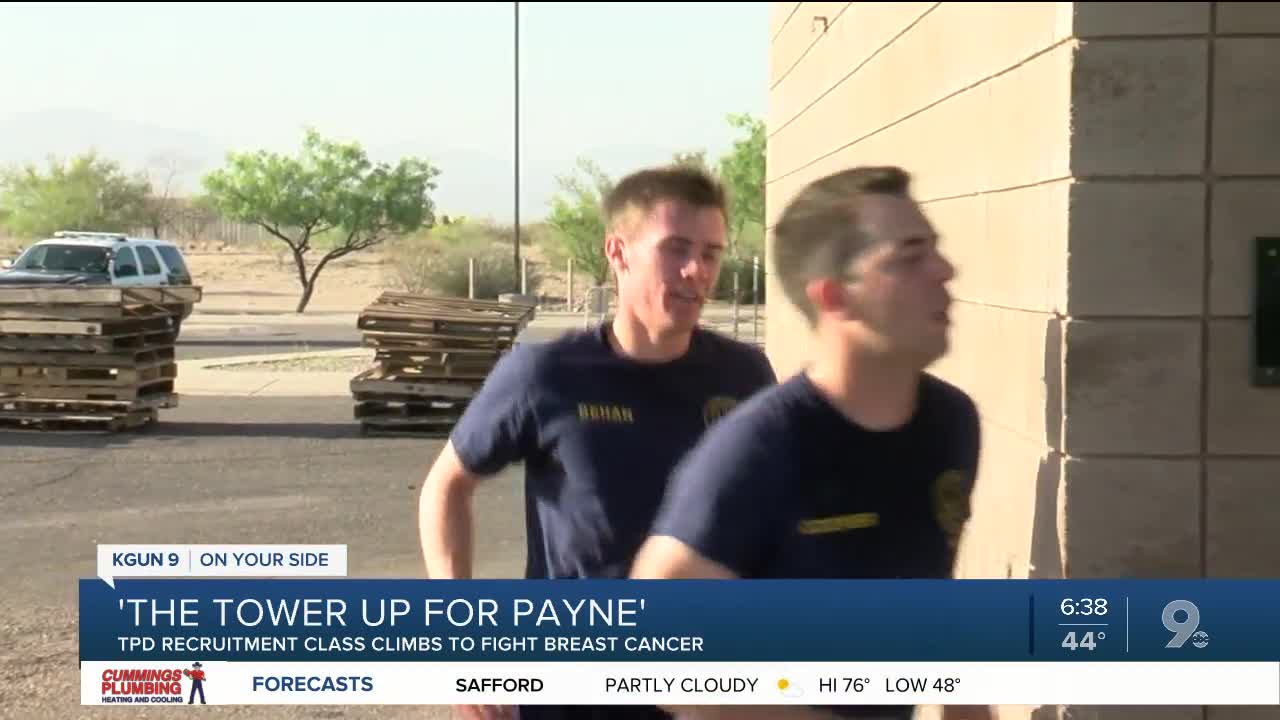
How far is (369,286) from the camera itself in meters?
55.4

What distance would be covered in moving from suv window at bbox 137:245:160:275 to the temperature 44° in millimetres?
22021

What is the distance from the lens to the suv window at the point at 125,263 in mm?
22953

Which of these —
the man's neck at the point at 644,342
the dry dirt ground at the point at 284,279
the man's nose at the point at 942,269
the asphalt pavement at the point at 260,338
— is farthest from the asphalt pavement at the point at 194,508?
the dry dirt ground at the point at 284,279

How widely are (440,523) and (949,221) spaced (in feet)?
5.05

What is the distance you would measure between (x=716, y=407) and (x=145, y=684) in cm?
132

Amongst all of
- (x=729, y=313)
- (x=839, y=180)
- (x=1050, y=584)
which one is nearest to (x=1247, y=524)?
(x=1050, y=584)

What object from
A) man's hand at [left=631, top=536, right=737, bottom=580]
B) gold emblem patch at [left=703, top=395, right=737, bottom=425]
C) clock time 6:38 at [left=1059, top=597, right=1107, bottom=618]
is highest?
gold emblem patch at [left=703, top=395, right=737, bottom=425]

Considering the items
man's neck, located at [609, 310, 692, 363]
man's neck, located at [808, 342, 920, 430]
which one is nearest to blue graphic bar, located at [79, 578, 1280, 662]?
man's neck, located at [808, 342, 920, 430]

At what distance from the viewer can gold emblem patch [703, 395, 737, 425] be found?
9.50ft

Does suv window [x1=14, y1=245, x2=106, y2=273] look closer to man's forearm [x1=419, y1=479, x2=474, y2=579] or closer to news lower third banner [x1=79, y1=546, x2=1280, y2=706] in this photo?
news lower third banner [x1=79, y1=546, x2=1280, y2=706]

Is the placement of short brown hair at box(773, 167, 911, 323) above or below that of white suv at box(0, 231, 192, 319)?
below

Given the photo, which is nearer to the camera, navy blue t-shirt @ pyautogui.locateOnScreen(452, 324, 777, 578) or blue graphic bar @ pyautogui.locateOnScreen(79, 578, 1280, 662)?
blue graphic bar @ pyautogui.locateOnScreen(79, 578, 1280, 662)

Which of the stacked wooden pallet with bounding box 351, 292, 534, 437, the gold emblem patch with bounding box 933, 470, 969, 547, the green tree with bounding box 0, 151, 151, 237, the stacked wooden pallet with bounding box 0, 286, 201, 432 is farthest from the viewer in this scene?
the green tree with bounding box 0, 151, 151, 237

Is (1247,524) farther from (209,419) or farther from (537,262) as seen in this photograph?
(537,262)
